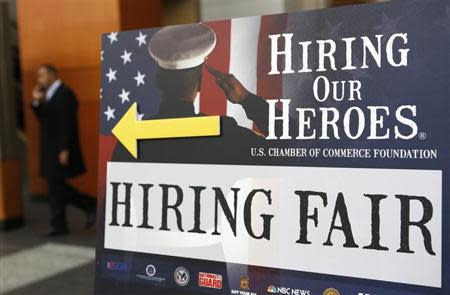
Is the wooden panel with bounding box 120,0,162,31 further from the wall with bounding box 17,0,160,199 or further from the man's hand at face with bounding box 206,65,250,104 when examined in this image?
the man's hand at face with bounding box 206,65,250,104

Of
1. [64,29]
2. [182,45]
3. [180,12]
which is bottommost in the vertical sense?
[182,45]

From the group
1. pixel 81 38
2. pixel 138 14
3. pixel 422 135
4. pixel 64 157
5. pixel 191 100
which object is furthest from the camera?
pixel 81 38

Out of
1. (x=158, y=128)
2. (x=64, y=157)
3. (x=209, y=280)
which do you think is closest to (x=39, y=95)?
(x=64, y=157)

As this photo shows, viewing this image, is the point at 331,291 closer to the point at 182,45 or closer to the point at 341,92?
the point at 341,92

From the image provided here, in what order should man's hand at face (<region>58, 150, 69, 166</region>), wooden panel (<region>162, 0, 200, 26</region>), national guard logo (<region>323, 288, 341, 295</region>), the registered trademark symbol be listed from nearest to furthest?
the registered trademark symbol → national guard logo (<region>323, 288, 341, 295</region>) → man's hand at face (<region>58, 150, 69, 166</region>) → wooden panel (<region>162, 0, 200, 26</region>)

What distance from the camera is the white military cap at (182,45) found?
211 cm

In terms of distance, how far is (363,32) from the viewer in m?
1.83

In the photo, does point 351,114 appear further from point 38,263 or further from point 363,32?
point 38,263

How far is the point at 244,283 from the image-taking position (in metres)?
2.03

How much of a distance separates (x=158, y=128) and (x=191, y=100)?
0.18 meters

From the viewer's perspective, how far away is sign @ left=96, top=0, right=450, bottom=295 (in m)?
1.76

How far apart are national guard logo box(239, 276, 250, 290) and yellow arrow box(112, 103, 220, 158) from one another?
1.79 feet

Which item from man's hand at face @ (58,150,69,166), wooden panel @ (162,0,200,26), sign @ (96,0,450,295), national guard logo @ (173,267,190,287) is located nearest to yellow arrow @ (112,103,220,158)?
sign @ (96,0,450,295)

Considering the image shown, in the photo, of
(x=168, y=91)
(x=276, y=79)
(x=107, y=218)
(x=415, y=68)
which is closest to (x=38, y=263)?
(x=107, y=218)
